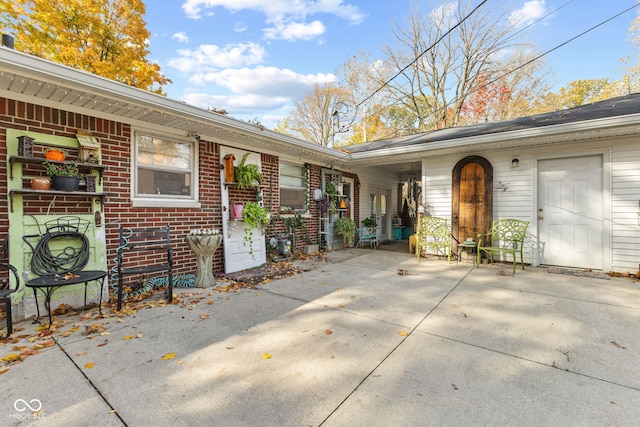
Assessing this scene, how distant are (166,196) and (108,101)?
145cm

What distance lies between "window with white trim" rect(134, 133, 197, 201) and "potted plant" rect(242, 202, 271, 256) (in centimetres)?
90

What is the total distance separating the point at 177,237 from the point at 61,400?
9.19 ft

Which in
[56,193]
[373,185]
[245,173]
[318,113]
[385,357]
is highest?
[318,113]

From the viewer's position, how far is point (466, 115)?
14.6 metres

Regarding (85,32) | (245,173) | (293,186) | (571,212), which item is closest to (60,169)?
(245,173)

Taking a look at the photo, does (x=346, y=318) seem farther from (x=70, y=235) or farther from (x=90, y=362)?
(x=70, y=235)

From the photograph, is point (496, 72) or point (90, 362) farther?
point (496, 72)

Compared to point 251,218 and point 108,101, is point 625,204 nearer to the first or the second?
point 251,218

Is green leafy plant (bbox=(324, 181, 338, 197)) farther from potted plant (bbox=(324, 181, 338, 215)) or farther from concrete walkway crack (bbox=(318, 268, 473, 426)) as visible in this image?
concrete walkway crack (bbox=(318, 268, 473, 426))

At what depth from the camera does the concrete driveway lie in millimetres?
1479

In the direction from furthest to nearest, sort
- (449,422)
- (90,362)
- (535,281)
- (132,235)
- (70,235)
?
(535,281) → (132,235) → (70,235) → (90,362) → (449,422)

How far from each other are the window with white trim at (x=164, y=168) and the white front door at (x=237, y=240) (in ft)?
1.80

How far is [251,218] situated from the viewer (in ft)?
16.2

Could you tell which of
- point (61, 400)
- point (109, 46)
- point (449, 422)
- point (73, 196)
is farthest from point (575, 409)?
point (109, 46)
